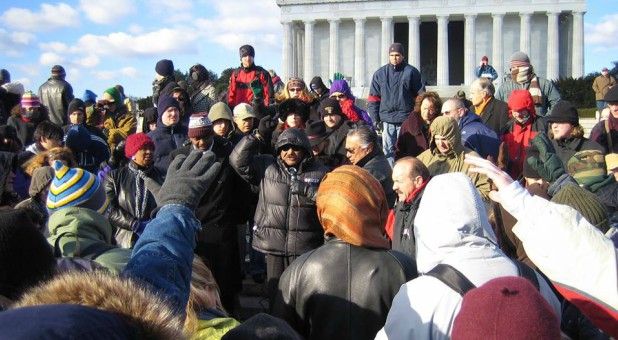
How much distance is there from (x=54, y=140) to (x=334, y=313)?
561cm

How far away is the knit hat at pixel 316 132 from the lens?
7.30 meters

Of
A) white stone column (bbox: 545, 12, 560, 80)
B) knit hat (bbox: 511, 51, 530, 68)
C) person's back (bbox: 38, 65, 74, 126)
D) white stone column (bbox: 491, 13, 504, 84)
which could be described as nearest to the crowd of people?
knit hat (bbox: 511, 51, 530, 68)

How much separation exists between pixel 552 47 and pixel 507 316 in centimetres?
4797

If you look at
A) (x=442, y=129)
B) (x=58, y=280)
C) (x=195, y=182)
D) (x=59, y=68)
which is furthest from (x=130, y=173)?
(x=59, y=68)

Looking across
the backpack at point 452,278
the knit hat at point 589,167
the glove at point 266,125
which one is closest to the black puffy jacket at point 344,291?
the backpack at point 452,278

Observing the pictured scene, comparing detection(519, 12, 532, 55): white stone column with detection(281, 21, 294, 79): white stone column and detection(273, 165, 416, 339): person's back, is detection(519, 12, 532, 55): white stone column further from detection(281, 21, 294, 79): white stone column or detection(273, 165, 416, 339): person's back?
detection(273, 165, 416, 339): person's back

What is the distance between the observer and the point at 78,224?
A: 320 centimetres

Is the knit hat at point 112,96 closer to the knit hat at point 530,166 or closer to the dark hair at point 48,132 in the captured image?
the dark hair at point 48,132

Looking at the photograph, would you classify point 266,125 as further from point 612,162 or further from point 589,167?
point 612,162

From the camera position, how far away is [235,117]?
7.78 metres

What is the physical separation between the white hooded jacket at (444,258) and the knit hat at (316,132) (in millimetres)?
4344

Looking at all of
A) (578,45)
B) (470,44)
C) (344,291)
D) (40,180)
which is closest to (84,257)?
(344,291)

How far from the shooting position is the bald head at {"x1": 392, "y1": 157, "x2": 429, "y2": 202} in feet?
16.6

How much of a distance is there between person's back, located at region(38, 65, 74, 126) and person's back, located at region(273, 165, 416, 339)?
402 inches
